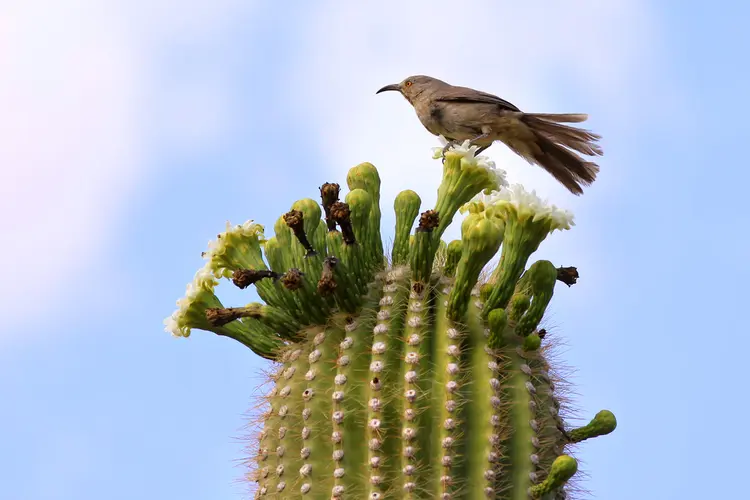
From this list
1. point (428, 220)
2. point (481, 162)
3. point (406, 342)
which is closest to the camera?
point (406, 342)

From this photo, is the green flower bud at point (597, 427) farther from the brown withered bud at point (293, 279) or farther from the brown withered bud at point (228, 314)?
the brown withered bud at point (228, 314)

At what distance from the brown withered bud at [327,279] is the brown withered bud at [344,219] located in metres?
0.13

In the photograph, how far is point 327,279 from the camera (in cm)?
344

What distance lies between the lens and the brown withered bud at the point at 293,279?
3.48 m

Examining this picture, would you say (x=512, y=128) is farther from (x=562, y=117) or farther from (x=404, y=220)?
(x=404, y=220)

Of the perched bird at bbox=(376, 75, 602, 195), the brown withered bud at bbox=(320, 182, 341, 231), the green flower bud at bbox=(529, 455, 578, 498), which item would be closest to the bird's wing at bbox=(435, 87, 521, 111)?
the perched bird at bbox=(376, 75, 602, 195)

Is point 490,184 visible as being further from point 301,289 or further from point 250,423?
point 250,423

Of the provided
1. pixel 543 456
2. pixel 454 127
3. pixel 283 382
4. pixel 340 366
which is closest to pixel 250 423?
pixel 283 382

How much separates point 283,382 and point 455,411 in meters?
0.72

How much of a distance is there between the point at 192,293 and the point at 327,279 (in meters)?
0.79

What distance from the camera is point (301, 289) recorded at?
3533mm

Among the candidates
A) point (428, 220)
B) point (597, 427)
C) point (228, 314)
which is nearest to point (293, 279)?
point (228, 314)

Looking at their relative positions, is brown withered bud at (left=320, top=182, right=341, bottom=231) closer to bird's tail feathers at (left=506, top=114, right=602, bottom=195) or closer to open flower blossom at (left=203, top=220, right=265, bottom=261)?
open flower blossom at (left=203, top=220, right=265, bottom=261)

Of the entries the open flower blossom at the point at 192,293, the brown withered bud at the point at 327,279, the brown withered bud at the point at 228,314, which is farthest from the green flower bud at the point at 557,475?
the open flower blossom at the point at 192,293
